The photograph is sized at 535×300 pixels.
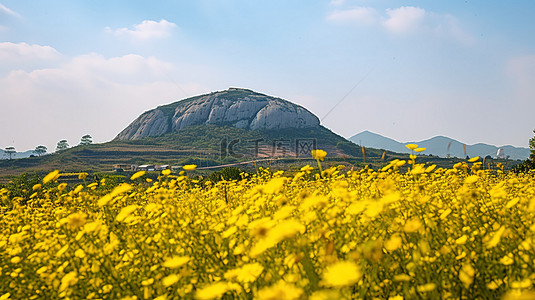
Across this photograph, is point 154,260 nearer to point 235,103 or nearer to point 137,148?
point 137,148

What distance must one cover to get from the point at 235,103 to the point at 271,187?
13761 cm

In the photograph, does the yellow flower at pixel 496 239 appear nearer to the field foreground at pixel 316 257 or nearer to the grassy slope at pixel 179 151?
the field foreground at pixel 316 257

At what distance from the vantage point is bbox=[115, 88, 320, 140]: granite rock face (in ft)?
427

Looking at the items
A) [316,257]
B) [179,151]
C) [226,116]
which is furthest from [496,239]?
[226,116]

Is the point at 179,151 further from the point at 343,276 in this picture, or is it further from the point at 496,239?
the point at 343,276

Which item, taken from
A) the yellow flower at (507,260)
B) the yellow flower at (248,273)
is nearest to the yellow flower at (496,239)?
the yellow flower at (507,260)

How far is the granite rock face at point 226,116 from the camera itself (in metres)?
130

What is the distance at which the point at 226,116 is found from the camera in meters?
133

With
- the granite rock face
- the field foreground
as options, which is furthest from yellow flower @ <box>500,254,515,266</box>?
the granite rock face

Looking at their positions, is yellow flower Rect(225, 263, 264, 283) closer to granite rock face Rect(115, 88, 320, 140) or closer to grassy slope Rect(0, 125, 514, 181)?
grassy slope Rect(0, 125, 514, 181)

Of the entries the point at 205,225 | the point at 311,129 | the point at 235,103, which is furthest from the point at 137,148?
the point at 205,225

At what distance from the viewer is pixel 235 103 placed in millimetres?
138125

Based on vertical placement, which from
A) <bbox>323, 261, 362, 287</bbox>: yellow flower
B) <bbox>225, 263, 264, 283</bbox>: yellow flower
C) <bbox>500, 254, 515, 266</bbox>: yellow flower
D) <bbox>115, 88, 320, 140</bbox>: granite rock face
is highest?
<bbox>115, 88, 320, 140</bbox>: granite rock face

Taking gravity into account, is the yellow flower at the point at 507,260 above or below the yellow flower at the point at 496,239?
below
